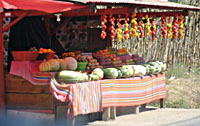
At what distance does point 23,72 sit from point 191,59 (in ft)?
26.1

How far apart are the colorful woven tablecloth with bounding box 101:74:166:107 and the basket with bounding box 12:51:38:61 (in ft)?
5.40

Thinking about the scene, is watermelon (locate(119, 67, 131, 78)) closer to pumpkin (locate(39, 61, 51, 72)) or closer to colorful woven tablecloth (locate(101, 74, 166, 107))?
colorful woven tablecloth (locate(101, 74, 166, 107))

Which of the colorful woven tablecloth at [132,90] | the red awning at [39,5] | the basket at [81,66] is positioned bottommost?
the colorful woven tablecloth at [132,90]

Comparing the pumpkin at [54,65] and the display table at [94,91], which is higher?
the pumpkin at [54,65]

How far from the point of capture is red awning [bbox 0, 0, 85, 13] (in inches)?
294

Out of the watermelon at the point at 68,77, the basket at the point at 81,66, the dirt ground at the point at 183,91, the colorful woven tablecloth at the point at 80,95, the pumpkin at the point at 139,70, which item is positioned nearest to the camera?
the colorful woven tablecloth at the point at 80,95

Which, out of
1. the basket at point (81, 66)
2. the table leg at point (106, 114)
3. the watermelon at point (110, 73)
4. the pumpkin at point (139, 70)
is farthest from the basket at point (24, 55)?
the pumpkin at point (139, 70)

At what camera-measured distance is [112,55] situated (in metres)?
11.0

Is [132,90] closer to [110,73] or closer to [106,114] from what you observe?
[110,73]

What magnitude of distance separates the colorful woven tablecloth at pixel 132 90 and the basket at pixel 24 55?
64.8 inches

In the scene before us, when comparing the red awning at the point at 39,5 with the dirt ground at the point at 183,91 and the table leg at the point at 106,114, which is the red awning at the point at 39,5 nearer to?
the table leg at the point at 106,114

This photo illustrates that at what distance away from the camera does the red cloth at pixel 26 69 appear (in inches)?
352

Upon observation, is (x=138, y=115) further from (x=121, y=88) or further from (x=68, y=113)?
(x=68, y=113)

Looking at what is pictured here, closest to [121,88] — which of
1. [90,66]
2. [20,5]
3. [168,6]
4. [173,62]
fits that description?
[90,66]
